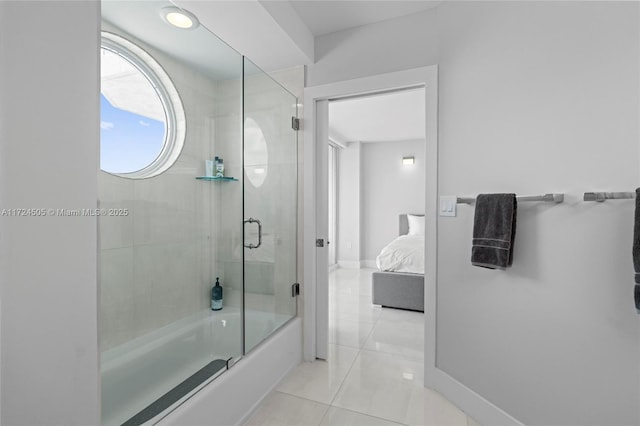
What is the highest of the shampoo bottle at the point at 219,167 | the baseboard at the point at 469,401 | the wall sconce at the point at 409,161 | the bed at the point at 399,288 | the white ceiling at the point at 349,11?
the white ceiling at the point at 349,11

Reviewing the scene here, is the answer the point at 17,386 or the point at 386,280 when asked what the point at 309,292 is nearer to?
the point at 386,280

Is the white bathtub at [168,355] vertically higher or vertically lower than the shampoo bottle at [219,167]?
lower

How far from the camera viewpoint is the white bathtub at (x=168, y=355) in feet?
4.13

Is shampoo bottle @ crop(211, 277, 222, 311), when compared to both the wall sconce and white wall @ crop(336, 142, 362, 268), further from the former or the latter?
the wall sconce

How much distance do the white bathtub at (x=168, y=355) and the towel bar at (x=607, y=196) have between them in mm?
1865

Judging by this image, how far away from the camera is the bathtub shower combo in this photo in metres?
1.65

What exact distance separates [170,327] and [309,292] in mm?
988

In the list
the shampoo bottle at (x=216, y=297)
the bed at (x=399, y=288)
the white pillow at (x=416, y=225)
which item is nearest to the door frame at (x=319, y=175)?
the shampoo bottle at (x=216, y=297)

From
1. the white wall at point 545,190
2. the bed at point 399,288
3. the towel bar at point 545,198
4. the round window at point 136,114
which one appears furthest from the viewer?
the bed at point 399,288

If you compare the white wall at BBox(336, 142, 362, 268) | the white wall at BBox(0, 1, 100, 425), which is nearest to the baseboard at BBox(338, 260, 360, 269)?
the white wall at BBox(336, 142, 362, 268)

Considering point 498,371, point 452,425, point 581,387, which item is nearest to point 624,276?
point 581,387

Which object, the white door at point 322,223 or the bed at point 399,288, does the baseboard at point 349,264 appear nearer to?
the bed at point 399,288

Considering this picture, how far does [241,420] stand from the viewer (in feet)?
5.43

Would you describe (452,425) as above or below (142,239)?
below
